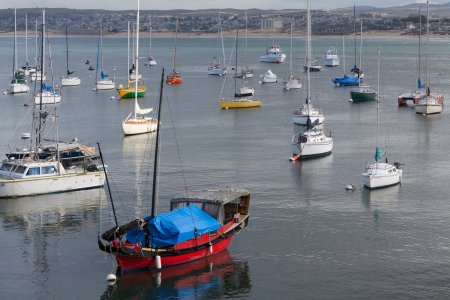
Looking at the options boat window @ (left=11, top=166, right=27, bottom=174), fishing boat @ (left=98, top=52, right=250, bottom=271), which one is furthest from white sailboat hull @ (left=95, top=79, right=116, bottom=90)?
fishing boat @ (left=98, top=52, right=250, bottom=271)

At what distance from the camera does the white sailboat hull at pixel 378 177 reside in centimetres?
Result: 5800

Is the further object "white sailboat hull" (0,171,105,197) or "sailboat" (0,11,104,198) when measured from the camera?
"sailboat" (0,11,104,198)

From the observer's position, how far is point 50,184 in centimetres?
5603

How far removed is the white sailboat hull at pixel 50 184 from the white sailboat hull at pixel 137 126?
78.9 ft

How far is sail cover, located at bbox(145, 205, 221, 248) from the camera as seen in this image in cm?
4084

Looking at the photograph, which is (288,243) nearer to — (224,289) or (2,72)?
(224,289)

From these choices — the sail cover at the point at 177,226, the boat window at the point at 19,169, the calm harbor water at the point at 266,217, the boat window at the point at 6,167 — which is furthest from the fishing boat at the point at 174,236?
the boat window at the point at 6,167

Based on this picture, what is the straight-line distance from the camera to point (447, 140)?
81000 mm

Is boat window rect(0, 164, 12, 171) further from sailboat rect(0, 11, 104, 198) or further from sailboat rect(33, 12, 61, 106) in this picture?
sailboat rect(33, 12, 61, 106)

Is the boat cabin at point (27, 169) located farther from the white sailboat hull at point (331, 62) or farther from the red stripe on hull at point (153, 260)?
the white sailboat hull at point (331, 62)

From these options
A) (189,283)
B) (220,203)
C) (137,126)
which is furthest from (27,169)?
(137,126)

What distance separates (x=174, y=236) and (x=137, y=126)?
4259 centimetres

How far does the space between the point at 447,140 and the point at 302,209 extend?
105 feet

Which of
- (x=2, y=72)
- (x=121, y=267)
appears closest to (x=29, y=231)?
(x=121, y=267)
